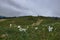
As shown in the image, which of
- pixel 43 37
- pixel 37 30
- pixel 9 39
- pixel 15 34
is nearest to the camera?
pixel 9 39

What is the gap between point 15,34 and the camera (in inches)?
581

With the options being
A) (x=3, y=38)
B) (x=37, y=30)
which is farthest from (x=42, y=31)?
(x=3, y=38)

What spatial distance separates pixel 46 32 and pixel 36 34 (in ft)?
3.39

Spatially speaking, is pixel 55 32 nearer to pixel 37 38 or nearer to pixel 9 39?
pixel 37 38

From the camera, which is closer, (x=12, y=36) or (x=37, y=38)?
(x=12, y=36)

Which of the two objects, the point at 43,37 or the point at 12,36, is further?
the point at 43,37

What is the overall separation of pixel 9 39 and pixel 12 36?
737 mm

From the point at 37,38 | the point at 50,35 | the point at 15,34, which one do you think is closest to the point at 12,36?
the point at 15,34

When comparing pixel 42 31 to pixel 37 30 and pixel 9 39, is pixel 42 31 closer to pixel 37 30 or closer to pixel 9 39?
pixel 37 30

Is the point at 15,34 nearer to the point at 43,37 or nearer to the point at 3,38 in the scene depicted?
the point at 3,38

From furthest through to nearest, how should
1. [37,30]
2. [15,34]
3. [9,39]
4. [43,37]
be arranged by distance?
[37,30], [43,37], [15,34], [9,39]

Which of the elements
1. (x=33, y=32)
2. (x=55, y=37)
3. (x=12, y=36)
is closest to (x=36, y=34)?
(x=33, y=32)

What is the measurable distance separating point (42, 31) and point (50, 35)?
3.97ft

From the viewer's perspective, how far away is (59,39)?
16000mm
